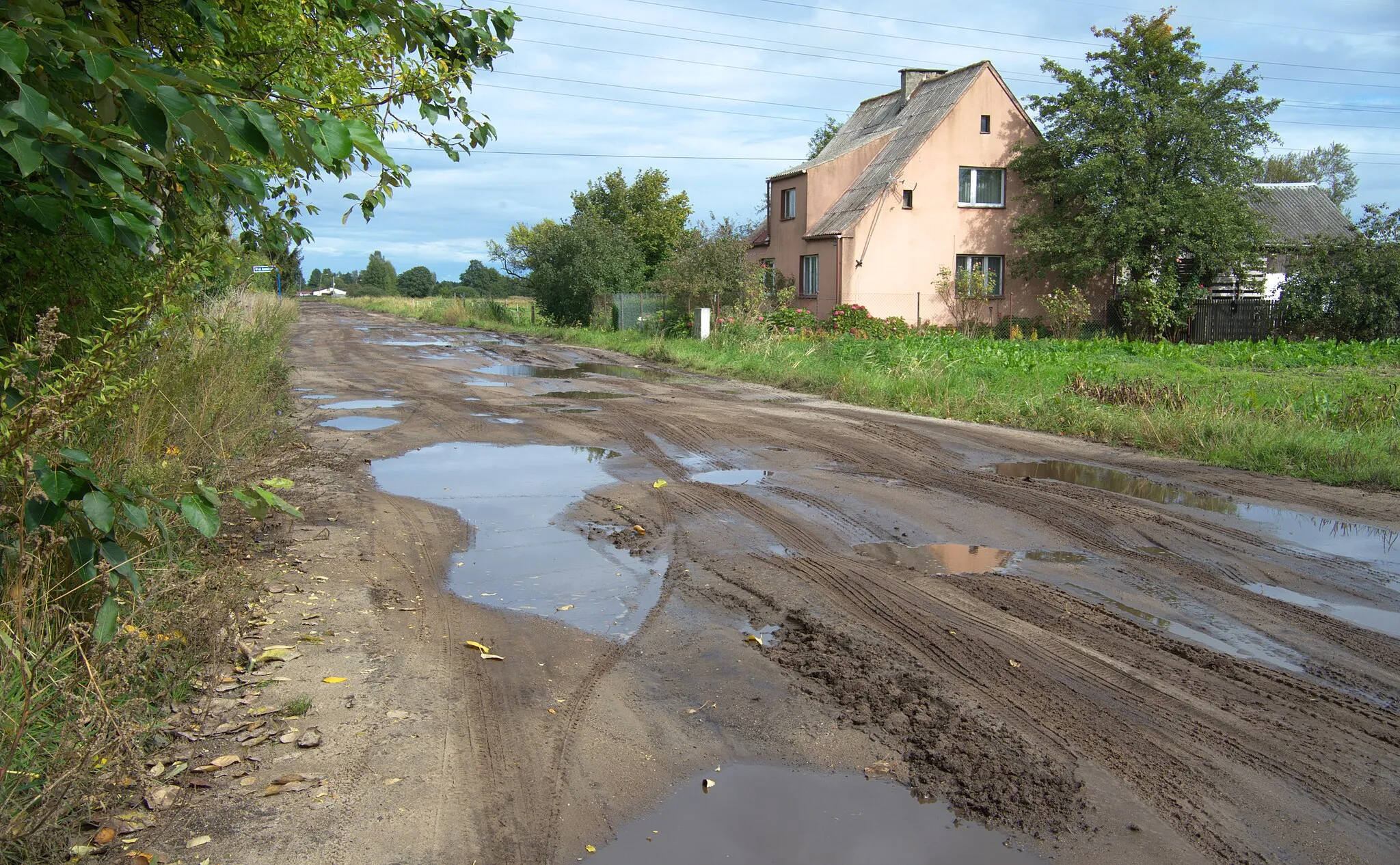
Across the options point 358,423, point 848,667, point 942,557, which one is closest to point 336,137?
point 848,667

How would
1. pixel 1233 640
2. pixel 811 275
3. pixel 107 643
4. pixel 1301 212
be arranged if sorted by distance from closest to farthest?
pixel 107 643 → pixel 1233 640 → pixel 811 275 → pixel 1301 212

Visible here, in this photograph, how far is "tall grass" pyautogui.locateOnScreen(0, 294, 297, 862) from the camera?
316 centimetres

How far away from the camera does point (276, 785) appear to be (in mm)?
3689

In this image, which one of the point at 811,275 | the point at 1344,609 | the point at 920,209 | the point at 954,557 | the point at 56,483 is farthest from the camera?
the point at 811,275

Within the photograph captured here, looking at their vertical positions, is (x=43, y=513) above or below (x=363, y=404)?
above

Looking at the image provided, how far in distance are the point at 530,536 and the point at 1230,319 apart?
29.6m

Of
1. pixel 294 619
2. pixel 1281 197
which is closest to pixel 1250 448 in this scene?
pixel 294 619

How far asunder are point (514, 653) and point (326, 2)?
138 inches

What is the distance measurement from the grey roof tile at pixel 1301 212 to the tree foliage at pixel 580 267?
79.4 feet

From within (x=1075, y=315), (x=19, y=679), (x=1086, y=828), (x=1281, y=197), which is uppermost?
(x=1281, y=197)

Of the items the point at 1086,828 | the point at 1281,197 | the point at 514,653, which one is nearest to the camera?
the point at 1086,828

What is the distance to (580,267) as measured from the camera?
35906 mm

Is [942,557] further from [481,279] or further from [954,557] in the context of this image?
[481,279]

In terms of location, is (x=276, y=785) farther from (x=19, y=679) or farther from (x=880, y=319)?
(x=880, y=319)
